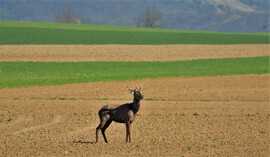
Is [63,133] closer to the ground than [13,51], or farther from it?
closer to the ground

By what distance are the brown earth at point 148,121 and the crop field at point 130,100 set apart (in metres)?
0.03

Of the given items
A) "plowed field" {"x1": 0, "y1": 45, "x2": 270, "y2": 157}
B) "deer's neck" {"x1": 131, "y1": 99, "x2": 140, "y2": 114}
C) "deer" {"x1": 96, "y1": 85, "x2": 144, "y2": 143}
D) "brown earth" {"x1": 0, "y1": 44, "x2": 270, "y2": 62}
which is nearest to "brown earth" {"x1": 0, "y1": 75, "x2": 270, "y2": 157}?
"plowed field" {"x1": 0, "y1": 45, "x2": 270, "y2": 157}

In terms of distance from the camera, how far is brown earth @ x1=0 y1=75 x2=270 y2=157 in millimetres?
18297

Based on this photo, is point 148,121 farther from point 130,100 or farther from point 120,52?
point 120,52

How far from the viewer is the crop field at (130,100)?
61.7 feet

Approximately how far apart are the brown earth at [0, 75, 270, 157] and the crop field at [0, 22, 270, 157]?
31mm

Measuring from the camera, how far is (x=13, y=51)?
2266 inches

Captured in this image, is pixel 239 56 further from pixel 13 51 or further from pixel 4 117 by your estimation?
pixel 4 117

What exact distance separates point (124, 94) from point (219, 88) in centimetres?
643

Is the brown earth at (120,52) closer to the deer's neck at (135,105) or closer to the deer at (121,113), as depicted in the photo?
the deer at (121,113)

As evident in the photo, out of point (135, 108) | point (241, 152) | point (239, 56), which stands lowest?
point (241, 152)

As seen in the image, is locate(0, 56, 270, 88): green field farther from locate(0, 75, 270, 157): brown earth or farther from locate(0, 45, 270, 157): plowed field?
locate(0, 75, 270, 157): brown earth

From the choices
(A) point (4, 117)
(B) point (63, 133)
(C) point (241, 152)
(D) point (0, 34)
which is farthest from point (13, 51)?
(C) point (241, 152)

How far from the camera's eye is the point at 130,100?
29.3 metres
